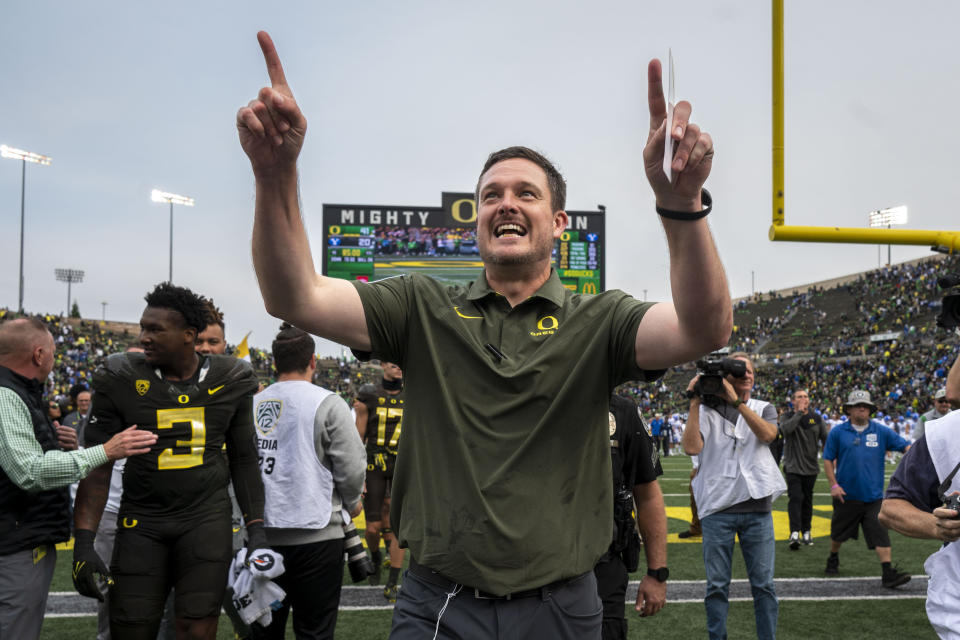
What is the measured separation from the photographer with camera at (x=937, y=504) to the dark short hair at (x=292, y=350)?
317 cm

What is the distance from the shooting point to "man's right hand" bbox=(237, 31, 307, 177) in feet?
5.29

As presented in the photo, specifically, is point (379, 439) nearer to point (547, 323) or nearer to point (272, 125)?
point (547, 323)

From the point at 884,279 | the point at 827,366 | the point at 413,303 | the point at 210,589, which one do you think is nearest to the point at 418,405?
the point at 413,303

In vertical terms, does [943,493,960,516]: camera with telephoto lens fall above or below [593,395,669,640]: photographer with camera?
above

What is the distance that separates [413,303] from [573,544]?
0.77m

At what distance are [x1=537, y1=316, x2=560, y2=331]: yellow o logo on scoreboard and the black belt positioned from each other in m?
0.65

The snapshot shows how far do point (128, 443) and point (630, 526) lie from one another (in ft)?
8.26

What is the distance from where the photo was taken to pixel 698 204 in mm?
1642

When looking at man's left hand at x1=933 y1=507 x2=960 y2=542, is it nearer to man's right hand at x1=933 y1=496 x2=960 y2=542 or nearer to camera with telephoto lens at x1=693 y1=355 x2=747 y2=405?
man's right hand at x1=933 y1=496 x2=960 y2=542

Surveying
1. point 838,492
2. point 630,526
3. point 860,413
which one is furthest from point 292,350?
point 860,413

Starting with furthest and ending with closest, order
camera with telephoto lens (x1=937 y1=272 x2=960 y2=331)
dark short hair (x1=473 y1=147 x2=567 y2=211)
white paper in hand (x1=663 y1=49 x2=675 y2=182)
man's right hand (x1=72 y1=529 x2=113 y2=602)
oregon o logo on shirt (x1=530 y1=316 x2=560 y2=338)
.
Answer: man's right hand (x1=72 y1=529 x2=113 y2=602) → camera with telephoto lens (x1=937 y1=272 x2=960 y2=331) → dark short hair (x1=473 y1=147 x2=567 y2=211) → oregon o logo on shirt (x1=530 y1=316 x2=560 y2=338) → white paper in hand (x1=663 y1=49 x2=675 y2=182)

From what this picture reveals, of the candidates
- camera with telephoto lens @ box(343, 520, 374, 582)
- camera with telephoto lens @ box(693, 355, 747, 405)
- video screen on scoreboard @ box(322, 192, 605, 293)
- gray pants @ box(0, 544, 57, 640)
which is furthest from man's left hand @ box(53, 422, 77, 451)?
video screen on scoreboard @ box(322, 192, 605, 293)

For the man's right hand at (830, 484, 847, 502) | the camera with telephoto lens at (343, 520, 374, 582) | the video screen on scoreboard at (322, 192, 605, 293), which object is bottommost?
the man's right hand at (830, 484, 847, 502)

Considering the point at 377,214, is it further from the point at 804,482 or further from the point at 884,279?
the point at 884,279
